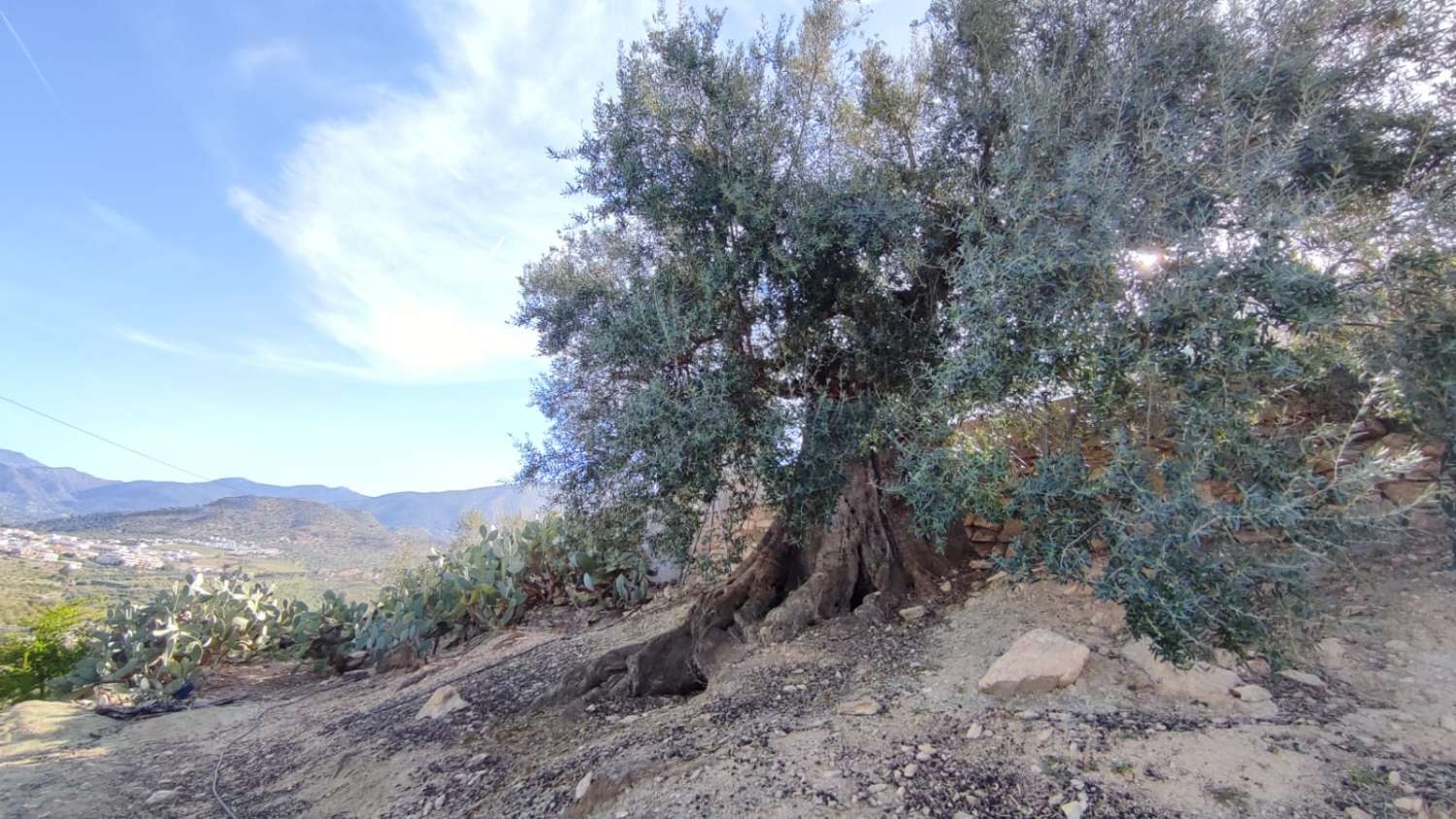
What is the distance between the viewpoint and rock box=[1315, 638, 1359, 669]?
3.70 meters

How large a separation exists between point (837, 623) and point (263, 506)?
81.7 ft

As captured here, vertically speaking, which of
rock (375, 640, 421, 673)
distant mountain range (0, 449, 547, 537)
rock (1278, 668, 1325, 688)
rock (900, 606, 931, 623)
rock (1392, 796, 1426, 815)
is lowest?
rock (375, 640, 421, 673)

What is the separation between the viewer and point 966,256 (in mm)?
3721

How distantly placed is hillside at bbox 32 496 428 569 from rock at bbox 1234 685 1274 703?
57.7 feet

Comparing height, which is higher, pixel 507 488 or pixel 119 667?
pixel 507 488

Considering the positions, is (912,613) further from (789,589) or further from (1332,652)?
(1332,652)

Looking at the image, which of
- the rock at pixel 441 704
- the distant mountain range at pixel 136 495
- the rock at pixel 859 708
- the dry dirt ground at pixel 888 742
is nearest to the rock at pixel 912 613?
the dry dirt ground at pixel 888 742

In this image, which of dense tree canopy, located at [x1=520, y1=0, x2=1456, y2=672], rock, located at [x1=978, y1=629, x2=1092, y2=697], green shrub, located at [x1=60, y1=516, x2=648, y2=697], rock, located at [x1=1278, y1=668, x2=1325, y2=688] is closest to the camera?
dense tree canopy, located at [x1=520, y1=0, x2=1456, y2=672]

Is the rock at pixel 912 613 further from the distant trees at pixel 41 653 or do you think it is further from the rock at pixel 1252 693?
the distant trees at pixel 41 653

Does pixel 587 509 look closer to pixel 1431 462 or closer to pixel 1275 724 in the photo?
pixel 1275 724

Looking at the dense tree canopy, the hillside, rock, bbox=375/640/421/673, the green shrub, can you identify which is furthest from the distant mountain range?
the dense tree canopy

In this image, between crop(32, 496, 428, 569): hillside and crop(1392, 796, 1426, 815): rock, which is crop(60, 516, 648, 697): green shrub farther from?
crop(32, 496, 428, 569): hillside

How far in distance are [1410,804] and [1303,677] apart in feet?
4.02

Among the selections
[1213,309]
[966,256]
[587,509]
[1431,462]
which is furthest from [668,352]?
[1431,462]
